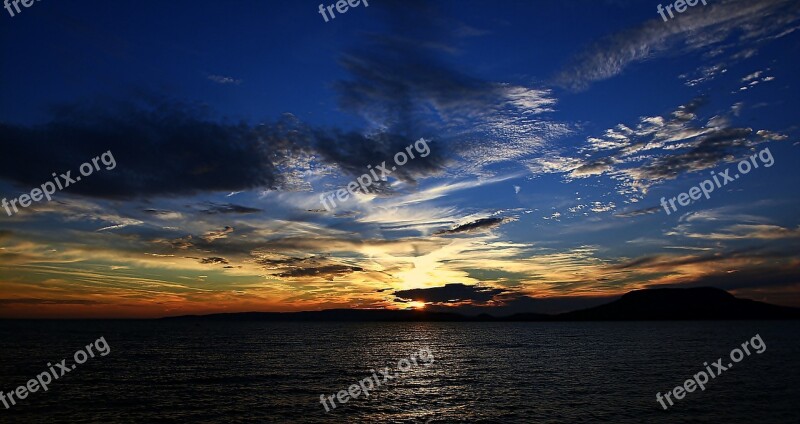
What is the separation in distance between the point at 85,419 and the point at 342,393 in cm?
2264

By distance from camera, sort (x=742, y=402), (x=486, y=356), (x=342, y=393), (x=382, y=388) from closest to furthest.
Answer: (x=742, y=402) < (x=342, y=393) < (x=382, y=388) < (x=486, y=356)

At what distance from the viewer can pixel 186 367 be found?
242ft

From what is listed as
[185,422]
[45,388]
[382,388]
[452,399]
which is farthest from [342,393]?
[45,388]

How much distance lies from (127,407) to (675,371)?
67.8 meters

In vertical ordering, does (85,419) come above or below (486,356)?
above

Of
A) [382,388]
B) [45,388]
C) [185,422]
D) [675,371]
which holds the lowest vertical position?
[675,371]

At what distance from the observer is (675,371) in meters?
67.9

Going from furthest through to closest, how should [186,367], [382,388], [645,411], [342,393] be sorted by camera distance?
[186,367] → [382,388] → [342,393] → [645,411]

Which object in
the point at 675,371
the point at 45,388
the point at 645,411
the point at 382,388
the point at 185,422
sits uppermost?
the point at 45,388

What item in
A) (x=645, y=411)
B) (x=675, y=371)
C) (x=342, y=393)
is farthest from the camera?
(x=675, y=371)

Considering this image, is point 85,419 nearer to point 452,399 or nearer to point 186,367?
point 452,399

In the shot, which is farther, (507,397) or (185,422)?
(507,397)

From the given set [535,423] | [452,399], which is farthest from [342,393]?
[535,423]

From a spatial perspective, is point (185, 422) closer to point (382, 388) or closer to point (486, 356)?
point (382, 388)
